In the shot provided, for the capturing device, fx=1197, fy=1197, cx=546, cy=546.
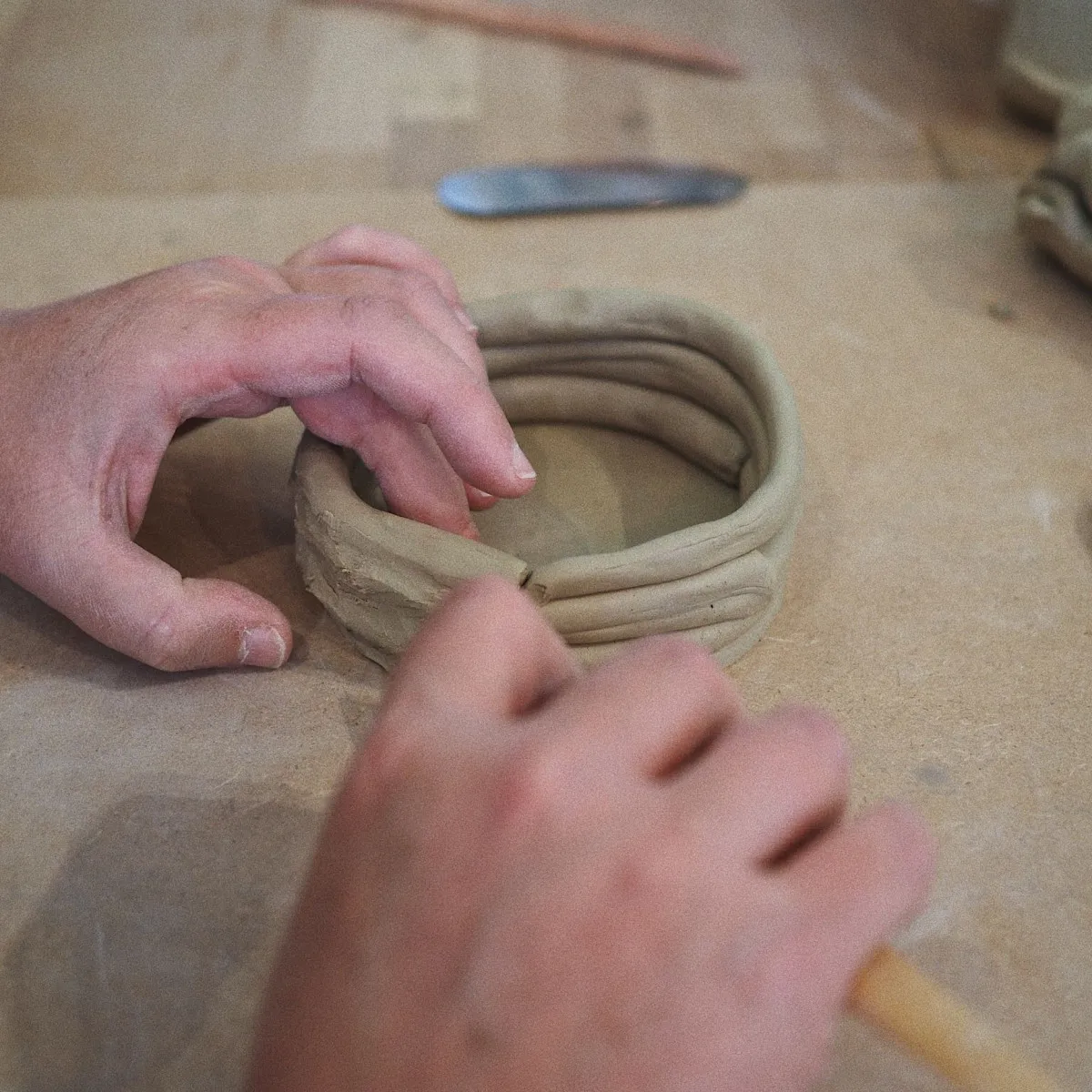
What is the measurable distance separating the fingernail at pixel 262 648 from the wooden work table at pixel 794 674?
3 cm

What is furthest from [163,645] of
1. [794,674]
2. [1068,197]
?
[1068,197]

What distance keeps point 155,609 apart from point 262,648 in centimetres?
10

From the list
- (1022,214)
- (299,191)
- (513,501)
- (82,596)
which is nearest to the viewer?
(82,596)

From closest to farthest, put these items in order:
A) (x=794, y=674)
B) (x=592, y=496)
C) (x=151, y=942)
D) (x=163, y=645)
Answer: (x=151, y=942) → (x=163, y=645) → (x=794, y=674) → (x=592, y=496)

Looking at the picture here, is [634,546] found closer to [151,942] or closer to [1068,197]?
[151,942]

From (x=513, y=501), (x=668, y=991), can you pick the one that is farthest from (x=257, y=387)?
(x=668, y=991)

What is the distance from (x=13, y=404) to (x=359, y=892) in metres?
0.65

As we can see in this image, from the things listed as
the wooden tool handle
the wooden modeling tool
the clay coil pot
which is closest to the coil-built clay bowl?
the wooden tool handle

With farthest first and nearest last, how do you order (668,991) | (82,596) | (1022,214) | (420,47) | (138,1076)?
(420,47) → (1022,214) → (82,596) → (138,1076) → (668,991)

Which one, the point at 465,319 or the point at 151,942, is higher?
the point at 465,319

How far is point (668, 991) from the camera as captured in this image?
478mm

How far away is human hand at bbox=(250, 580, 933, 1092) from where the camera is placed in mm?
480

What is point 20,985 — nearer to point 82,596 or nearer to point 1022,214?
point 82,596

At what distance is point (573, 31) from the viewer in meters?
2.14
